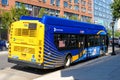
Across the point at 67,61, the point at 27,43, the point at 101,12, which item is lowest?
the point at 67,61

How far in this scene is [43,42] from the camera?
44.4 feet

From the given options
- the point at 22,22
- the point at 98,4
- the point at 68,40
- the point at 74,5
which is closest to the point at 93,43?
the point at 68,40

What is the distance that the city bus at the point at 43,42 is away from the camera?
13586 mm

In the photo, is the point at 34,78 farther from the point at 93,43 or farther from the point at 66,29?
the point at 93,43

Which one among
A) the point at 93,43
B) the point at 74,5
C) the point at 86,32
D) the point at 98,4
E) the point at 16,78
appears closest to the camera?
the point at 16,78

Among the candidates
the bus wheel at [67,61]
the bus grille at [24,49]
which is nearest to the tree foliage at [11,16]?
the bus wheel at [67,61]

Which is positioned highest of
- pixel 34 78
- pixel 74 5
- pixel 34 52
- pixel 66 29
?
pixel 74 5

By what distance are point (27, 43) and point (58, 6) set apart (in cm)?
5760

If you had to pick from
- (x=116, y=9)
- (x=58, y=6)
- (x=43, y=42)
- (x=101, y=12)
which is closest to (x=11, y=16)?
(x=116, y=9)

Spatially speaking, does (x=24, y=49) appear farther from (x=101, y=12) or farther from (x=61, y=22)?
(x=101, y=12)

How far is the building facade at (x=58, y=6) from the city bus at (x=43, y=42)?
1428 inches

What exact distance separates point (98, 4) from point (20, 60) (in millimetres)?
92678

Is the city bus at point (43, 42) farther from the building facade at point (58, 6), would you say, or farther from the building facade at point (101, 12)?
the building facade at point (101, 12)

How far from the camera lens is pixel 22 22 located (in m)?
14.3
